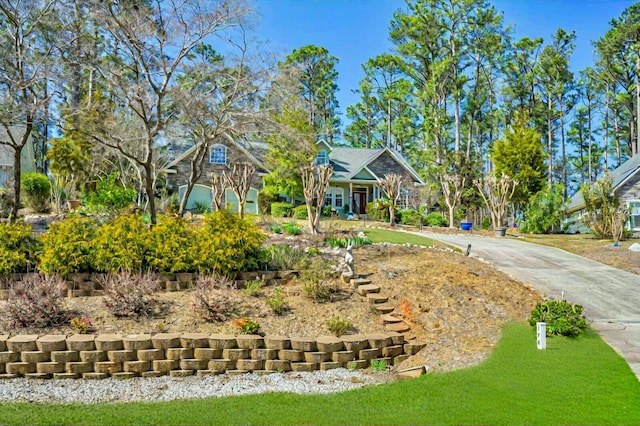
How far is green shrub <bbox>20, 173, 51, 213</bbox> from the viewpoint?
18.8 meters

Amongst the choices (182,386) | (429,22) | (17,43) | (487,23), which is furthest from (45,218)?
(487,23)

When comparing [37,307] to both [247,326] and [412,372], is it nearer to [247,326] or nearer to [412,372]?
[247,326]

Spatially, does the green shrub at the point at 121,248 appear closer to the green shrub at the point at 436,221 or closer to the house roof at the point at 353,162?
the green shrub at the point at 436,221

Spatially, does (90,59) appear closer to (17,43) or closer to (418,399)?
(17,43)

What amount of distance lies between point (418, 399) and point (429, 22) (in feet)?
105

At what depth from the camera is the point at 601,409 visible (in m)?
5.02

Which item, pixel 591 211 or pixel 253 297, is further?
pixel 591 211

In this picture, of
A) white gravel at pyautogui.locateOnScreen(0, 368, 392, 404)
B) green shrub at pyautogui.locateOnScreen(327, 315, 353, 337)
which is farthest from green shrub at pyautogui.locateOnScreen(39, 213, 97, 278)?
green shrub at pyautogui.locateOnScreen(327, 315, 353, 337)

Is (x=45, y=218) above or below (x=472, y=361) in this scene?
above

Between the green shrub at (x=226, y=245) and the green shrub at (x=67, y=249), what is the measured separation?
1831 mm

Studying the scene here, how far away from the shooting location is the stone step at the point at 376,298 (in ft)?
27.5

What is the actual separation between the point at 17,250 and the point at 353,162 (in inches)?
972

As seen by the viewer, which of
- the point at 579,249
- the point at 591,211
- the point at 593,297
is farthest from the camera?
the point at 591,211

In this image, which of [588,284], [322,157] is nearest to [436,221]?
[322,157]
